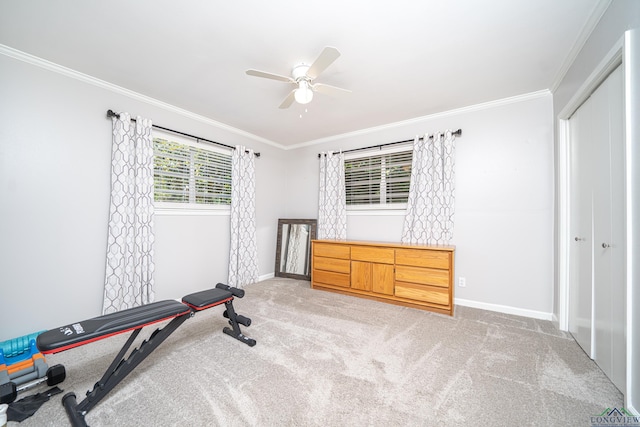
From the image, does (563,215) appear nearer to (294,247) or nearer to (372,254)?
(372,254)

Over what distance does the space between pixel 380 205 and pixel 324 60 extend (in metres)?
2.53

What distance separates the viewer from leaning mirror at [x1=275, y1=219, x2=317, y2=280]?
452 cm

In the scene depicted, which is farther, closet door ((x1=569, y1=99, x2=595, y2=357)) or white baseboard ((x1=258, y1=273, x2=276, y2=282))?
white baseboard ((x1=258, y1=273, x2=276, y2=282))

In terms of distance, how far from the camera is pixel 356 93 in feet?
9.48

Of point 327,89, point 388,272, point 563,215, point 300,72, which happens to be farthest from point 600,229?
point 300,72

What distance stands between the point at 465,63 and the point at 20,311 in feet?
15.2

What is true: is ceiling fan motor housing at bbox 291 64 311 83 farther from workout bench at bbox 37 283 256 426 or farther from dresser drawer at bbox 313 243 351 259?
dresser drawer at bbox 313 243 351 259

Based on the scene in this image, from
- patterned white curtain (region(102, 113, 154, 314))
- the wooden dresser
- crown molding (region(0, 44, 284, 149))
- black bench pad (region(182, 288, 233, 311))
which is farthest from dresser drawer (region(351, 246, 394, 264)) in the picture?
crown molding (region(0, 44, 284, 149))

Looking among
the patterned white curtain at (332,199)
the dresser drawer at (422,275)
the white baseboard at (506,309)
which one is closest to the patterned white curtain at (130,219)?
the patterned white curtain at (332,199)

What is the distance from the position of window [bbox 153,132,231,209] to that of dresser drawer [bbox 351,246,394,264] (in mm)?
2172

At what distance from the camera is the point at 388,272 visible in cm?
336

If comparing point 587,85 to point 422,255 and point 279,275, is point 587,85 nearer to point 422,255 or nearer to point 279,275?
point 422,255

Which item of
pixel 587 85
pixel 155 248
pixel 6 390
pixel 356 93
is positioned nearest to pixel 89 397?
pixel 6 390

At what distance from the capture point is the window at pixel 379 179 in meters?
3.77
